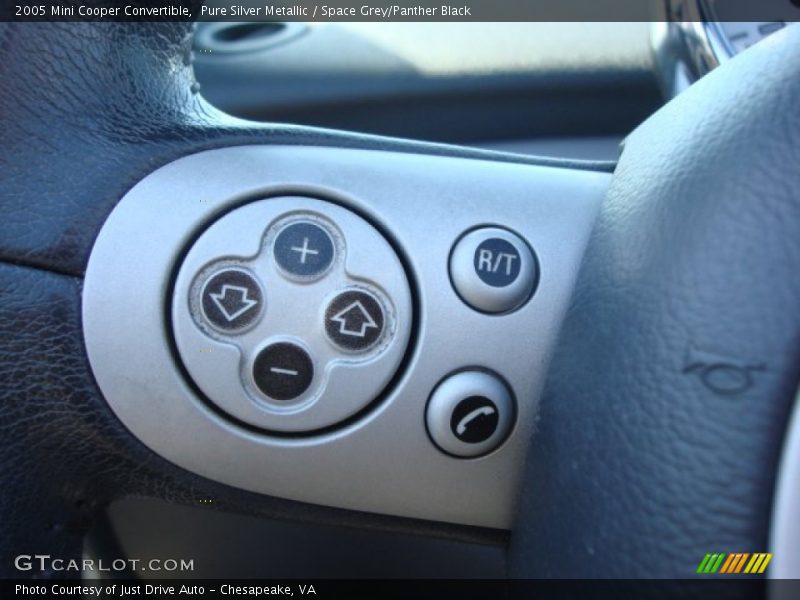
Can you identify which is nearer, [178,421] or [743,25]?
[178,421]

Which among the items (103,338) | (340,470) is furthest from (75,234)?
(340,470)

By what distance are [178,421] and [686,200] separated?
358 millimetres

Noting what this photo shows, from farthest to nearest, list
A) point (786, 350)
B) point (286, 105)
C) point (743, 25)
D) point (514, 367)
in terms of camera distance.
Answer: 1. point (286, 105)
2. point (743, 25)
3. point (514, 367)
4. point (786, 350)

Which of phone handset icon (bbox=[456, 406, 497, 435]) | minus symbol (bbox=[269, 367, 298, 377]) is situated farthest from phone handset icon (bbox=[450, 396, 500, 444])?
minus symbol (bbox=[269, 367, 298, 377])

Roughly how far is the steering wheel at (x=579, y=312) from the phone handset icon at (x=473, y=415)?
0.03m

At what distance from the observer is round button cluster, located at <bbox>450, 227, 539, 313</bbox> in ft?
1.96

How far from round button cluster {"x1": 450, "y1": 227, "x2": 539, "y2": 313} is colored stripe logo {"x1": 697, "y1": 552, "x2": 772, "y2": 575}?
0.21 m

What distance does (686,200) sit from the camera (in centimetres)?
50

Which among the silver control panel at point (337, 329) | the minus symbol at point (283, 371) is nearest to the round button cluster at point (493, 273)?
the silver control panel at point (337, 329)

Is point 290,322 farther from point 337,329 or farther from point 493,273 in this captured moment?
point 493,273

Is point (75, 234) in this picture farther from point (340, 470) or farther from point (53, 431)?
point (340, 470)

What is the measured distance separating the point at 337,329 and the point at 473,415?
11cm

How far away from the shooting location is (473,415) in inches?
23.5

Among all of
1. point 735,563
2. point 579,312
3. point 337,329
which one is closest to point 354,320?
point 337,329
